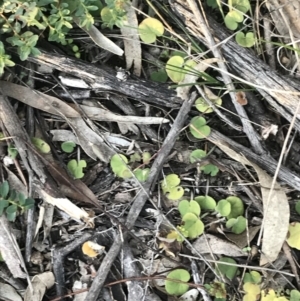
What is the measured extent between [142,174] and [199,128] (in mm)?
210

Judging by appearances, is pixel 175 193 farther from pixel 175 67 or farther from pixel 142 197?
pixel 175 67

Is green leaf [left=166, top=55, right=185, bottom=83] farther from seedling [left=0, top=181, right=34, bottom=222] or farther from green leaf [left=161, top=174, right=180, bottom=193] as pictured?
seedling [left=0, top=181, right=34, bottom=222]

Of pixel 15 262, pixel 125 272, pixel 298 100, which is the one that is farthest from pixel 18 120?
pixel 298 100

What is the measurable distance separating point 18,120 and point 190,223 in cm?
57

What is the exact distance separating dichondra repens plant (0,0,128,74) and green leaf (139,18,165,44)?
0.09m

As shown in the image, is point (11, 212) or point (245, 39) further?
point (245, 39)

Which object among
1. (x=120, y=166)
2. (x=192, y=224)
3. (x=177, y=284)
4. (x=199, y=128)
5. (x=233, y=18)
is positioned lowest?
(x=177, y=284)

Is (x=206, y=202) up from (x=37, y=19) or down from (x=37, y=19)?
down

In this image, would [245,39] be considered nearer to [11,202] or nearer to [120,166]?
[120,166]

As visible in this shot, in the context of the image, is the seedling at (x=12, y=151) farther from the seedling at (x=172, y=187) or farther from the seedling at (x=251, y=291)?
the seedling at (x=251, y=291)

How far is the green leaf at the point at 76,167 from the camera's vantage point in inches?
Answer: 57.2

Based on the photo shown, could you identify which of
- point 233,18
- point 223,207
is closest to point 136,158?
point 223,207

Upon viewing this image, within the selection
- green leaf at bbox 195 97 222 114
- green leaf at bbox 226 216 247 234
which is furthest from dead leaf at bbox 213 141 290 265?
green leaf at bbox 195 97 222 114

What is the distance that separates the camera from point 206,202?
4.75 feet
